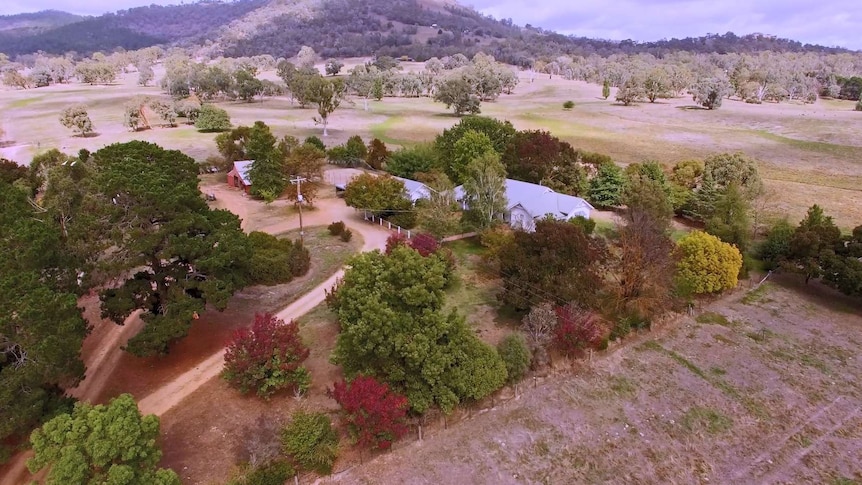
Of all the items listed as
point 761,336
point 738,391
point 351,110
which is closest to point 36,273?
point 738,391

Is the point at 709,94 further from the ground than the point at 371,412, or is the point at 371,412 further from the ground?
the point at 709,94

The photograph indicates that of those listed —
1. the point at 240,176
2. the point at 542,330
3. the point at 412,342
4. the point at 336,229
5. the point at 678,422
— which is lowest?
the point at 678,422

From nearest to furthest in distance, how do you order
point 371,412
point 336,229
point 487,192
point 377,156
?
point 371,412 → point 487,192 → point 336,229 → point 377,156

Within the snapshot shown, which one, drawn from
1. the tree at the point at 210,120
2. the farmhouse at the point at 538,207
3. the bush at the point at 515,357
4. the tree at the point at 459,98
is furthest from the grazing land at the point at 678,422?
the tree at the point at 459,98

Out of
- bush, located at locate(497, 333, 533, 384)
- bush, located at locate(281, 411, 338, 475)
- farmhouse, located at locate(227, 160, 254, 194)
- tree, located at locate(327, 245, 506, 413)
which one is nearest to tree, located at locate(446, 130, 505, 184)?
→ farmhouse, located at locate(227, 160, 254, 194)

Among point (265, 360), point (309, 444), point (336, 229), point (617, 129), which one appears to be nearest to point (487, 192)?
point (336, 229)

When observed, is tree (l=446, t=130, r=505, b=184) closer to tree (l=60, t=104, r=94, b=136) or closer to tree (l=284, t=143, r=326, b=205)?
tree (l=284, t=143, r=326, b=205)

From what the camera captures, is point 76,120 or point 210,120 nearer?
point 76,120

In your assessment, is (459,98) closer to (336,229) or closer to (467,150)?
(467,150)
